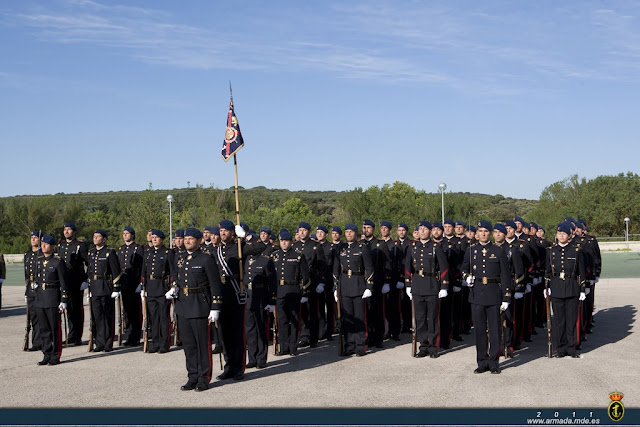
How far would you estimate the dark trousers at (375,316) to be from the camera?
11641 mm

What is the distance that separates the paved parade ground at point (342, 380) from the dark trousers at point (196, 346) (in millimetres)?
268

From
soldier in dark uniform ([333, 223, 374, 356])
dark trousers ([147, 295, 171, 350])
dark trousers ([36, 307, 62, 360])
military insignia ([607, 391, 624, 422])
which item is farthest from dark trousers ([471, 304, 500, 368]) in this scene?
dark trousers ([36, 307, 62, 360])

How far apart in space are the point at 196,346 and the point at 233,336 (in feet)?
2.55

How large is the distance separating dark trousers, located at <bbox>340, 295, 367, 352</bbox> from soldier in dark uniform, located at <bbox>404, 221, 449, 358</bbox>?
82 cm

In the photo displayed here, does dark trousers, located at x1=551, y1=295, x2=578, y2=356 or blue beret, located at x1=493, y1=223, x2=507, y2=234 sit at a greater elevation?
blue beret, located at x1=493, y1=223, x2=507, y2=234

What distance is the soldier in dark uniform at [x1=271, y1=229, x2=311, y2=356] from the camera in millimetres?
10945

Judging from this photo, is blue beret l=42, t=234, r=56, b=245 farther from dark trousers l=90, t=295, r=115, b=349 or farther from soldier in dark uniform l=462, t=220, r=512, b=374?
soldier in dark uniform l=462, t=220, r=512, b=374

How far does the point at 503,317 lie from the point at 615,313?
6.53 meters

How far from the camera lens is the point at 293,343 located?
1093cm

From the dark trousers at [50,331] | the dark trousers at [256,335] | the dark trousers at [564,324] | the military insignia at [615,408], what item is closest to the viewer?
the military insignia at [615,408]

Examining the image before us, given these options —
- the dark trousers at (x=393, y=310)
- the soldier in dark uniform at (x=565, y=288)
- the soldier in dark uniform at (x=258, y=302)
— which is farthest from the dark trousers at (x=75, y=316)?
the soldier in dark uniform at (x=565, y=288)

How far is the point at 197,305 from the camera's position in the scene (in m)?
8.55

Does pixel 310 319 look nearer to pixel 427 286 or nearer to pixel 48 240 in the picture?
pixel 427 286

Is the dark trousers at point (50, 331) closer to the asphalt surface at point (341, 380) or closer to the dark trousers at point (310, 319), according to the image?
the asphalt surface at point (341, 380)
